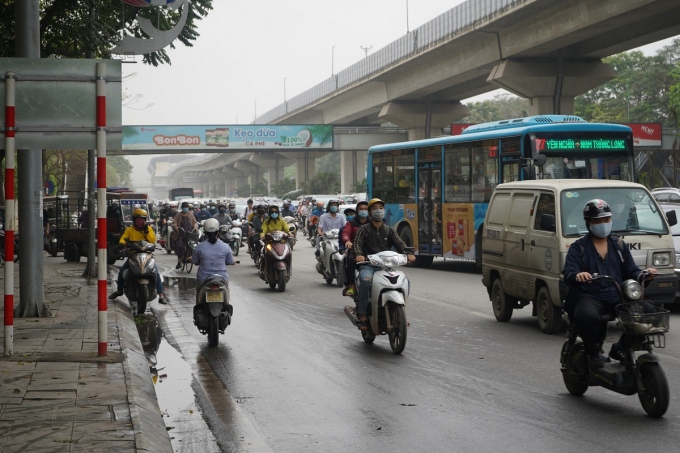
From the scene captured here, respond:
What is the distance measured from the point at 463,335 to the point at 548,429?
514 cm

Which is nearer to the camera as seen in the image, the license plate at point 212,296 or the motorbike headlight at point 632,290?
the motorbike headlight at point 632,290

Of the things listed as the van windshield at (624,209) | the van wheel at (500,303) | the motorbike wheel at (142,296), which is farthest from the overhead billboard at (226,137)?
the van windshield at (624,209)

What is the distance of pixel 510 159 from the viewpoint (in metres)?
20.0

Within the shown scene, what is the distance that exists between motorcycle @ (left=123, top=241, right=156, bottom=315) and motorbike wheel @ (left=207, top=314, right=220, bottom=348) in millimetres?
3742

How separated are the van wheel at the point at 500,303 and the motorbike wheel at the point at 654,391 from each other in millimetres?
6000

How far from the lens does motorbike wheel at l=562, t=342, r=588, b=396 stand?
775 cm

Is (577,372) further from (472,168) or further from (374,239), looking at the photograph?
(472,168)

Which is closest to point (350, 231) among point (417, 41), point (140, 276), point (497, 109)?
point (140, 276)

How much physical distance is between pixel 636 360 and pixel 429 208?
667 inches

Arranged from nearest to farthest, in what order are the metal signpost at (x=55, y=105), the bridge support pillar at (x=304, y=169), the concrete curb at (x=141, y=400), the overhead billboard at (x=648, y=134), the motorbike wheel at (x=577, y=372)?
the concrete curb at (x=141, y=400), the motorbike wheel at (x=577, y=372), the metal signpost at (x=55, y=105), the overhead billboard at (x=648, y=134), the bridge support pillar at (x=304, y=169)

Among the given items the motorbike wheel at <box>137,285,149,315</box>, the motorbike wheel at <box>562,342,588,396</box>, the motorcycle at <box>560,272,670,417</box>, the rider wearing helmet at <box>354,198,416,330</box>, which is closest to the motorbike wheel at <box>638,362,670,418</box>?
the motorcycle at <box>560,272,670,417</box>

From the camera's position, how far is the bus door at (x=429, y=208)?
23562mm

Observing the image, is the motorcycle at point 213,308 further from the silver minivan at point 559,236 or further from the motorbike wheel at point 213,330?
the silver minivan at point 559,236

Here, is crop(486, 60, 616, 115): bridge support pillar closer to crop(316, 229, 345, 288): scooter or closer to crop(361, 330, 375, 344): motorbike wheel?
crop(316, 229, 345, 288): scooter
